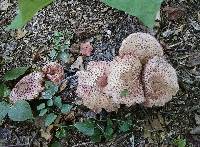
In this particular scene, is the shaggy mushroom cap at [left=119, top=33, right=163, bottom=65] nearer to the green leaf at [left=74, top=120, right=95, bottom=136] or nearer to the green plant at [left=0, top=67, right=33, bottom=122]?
the green leaf at [left=74, top=120, right=95, bottom=136]

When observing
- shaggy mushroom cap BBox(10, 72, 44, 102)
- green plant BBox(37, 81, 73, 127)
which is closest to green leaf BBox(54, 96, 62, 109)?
green plant BBox(37, 81, 73, 127)

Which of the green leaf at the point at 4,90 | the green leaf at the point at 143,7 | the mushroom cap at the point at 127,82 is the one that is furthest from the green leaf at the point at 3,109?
the green leaf at the point at 143,7

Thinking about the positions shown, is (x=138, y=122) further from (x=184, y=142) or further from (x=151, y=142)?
(x=184, y=142)

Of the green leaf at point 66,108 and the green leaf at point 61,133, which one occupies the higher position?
the green leaf at point 66,108

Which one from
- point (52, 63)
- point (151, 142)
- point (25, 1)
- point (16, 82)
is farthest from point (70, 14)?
point (25, 1)

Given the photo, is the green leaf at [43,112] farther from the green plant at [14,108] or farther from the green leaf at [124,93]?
the green leaf at [124,93]

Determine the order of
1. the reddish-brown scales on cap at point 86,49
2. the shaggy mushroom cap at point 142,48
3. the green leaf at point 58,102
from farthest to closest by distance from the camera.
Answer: the reddish-brown scales on cap at point 86,49 < the green leaf at point 58,102 < the shaggy mushroom cap at point 142,48
